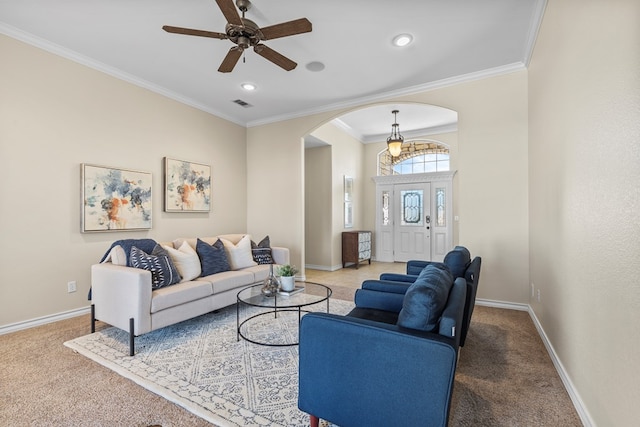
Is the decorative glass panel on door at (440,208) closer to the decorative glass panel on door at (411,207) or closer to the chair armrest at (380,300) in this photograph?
the decorative glass panel on door at (411,207)

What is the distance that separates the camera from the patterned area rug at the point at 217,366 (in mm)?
1794

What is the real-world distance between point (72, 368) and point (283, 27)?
3.09 meters

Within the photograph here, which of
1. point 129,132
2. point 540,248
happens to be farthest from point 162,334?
point 540,248

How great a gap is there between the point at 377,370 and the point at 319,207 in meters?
5.19

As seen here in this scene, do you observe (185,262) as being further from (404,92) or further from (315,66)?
(404,92)

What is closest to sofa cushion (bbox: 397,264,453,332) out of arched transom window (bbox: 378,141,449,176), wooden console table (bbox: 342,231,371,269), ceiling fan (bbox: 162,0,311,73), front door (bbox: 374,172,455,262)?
ceiling fan (bbox: 162,0,311,73)

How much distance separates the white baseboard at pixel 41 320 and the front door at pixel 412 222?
6126mm

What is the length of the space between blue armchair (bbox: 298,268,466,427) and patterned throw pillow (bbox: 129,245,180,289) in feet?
6.38

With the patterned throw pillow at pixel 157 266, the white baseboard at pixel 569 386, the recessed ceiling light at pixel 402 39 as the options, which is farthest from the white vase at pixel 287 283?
the recessed ceiling light at pixel 402 39

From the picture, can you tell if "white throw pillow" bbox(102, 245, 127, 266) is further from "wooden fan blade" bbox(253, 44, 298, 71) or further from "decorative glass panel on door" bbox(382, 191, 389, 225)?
"decorative glass panel on door" bbox(382, 191, 389, 225)

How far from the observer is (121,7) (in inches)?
104

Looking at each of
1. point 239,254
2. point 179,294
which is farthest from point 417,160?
point 179,294

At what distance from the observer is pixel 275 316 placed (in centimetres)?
337

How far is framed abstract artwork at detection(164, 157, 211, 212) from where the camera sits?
435 centimetres
